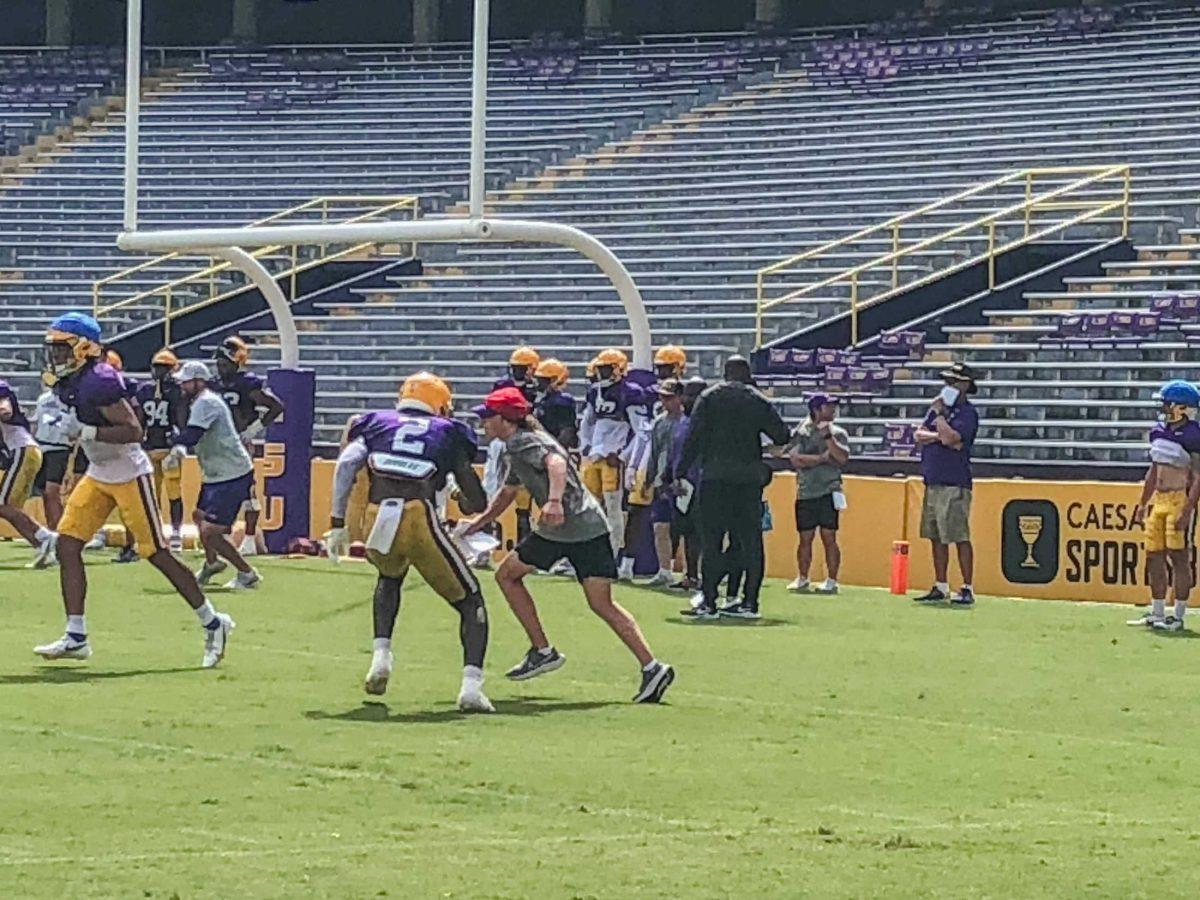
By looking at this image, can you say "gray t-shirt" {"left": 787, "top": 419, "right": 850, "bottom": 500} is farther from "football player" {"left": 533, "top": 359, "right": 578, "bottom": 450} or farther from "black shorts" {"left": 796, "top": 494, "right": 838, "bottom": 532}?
"football player" {"left": 533, "top": 359, "right": 578, "bottom": 450}

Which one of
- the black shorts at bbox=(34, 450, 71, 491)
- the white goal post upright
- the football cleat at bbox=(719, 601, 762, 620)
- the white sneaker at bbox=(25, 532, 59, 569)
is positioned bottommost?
the white sneaker at bbox=(25, 532, 59, 569)

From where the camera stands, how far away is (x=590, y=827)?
862cm

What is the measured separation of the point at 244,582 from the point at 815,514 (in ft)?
14.7

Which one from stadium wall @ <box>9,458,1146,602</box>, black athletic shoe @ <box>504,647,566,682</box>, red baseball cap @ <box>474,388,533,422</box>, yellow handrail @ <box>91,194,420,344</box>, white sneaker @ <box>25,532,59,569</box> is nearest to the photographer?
red baseball cap @ <box>474,388,533,422</box>

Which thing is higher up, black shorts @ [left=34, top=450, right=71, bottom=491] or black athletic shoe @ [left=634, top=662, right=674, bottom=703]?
black athletic shoe @ [left=634, top=662, right=674, bottom=703]

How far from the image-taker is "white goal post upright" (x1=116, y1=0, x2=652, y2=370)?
21125 millimetres

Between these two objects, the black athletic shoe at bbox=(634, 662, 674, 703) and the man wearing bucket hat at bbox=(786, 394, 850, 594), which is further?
the man wearing bucket hat at bbox=(786, 394, 850, 594)

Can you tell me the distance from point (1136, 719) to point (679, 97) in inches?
988

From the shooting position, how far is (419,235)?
21.3 meters

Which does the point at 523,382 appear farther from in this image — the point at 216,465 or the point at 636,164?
the point at 636,164

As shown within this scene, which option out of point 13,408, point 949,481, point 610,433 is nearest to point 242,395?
point 13,408

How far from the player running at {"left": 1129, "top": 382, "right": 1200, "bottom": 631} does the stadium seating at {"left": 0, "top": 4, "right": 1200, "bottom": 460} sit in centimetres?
573

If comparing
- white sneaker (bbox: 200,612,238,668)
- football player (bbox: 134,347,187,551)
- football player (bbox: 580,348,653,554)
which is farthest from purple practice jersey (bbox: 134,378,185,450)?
white sneaker (bbox: 200,612,238,668)

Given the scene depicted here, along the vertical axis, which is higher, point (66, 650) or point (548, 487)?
point (548, 487)
